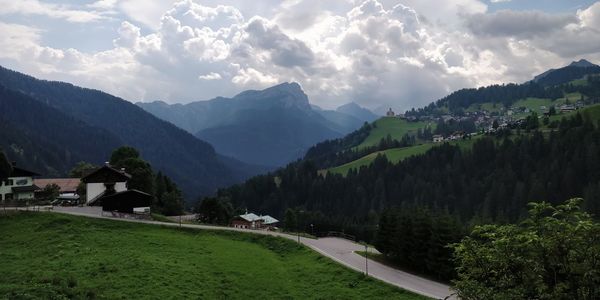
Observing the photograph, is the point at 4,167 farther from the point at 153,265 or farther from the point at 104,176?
the point at 153,265

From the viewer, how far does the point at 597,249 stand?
13469 millimetres

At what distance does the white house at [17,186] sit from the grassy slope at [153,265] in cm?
2736

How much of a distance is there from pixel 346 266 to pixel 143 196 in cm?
3271

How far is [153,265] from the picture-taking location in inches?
1361

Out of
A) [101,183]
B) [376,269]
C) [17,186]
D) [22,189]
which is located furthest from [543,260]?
[17,186]

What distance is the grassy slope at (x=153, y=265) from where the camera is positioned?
2877 cm

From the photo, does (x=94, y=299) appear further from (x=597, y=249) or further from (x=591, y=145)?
(x=591, y=145)

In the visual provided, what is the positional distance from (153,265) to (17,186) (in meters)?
52.7

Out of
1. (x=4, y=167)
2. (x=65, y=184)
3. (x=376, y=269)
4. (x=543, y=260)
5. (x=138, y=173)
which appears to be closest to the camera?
(x=543, y=260)

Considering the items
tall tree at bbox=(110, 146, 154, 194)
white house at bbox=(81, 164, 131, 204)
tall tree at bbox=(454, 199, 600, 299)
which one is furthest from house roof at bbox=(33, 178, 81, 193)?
tall tree at bbox=(454, 199, 600, 299)

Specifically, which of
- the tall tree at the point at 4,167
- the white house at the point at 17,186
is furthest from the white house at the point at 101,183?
the white house at the point at 17,186

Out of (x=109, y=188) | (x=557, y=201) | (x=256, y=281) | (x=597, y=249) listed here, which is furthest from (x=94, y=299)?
(x=557, y=201)

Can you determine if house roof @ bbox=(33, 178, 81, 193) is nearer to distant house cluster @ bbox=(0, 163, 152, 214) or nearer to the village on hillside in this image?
the village on hillside

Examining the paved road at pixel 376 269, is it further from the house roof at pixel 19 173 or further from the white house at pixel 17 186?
the house roof at pixel 19 173
